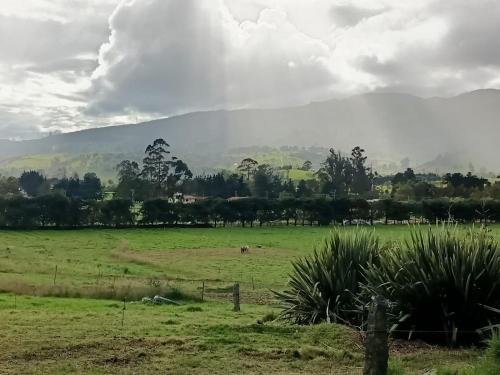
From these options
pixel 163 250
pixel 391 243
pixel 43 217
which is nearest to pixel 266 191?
pixel 43 217

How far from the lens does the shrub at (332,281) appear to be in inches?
575

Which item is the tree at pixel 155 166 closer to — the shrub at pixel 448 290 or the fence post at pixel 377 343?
Answer: the shrub at pixel 448 290

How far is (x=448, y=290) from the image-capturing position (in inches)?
496

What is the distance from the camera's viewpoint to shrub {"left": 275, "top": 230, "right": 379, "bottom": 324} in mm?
14609

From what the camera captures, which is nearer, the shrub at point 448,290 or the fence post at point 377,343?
the fence post at point 377,343

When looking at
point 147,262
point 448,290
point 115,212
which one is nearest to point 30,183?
point 115,212

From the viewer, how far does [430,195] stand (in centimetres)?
12206

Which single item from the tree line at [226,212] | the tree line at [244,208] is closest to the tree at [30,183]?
the tree line at [244,208]

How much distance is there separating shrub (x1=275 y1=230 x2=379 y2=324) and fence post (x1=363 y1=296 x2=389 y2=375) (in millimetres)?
5356

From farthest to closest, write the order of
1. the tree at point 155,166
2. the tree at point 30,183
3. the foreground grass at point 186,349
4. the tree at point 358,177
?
the tree at point 30,183, the tree at point 358,177, the tree at point 155,166, the foreground grass at point 186,349

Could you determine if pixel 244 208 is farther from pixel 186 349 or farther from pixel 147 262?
pixel 186 349

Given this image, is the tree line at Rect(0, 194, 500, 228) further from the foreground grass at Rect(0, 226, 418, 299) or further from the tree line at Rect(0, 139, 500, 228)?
the foreground grass at Rect(0, 226, 418, 299)

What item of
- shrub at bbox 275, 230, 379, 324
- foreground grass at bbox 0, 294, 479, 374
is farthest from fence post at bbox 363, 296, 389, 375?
shrub at bbox 275, 230, 379, 324

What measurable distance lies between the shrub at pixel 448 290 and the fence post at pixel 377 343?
3.72 metres
